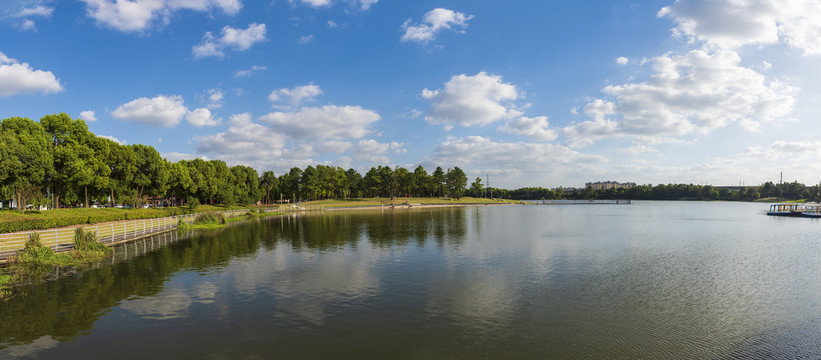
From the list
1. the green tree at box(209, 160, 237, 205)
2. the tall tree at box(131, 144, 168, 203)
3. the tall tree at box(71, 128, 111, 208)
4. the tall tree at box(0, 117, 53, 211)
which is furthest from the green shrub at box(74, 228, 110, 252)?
the green tree at box(209, 160, 237, 205)

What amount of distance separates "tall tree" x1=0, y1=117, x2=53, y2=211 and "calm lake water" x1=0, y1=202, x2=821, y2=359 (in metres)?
22.8

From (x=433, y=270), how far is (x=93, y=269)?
81.3 feet

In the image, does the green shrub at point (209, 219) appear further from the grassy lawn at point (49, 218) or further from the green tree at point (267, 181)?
the green tree at point (267, 181)

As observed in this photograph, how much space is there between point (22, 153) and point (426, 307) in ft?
177

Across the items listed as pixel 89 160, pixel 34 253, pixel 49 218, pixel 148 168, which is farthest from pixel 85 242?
pixel 148 168

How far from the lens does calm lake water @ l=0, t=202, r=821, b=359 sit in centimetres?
1402

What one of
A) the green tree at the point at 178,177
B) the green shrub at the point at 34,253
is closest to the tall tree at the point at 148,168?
the green tree at the point at 178,177

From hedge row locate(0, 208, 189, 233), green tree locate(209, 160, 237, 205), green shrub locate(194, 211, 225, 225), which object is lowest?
green shrub locate(194, 211, 225, 225)

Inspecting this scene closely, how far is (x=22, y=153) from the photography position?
1752 inches

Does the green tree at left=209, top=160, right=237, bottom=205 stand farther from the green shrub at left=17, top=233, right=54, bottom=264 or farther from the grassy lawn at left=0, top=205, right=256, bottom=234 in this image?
the green shrub at left=17, top=233, right=54, bottom=264

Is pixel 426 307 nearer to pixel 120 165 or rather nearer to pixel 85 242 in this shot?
pixel 85 242

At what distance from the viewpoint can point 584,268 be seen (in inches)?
1115

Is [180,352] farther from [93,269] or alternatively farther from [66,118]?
[66,118]

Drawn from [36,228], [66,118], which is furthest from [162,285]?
[66,118]
